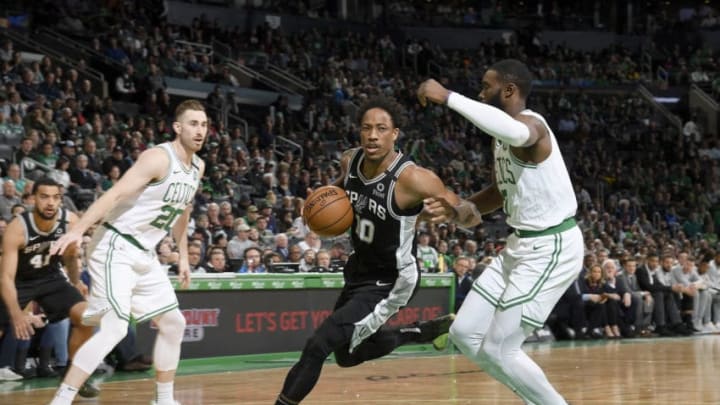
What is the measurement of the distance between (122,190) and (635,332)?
13.4m

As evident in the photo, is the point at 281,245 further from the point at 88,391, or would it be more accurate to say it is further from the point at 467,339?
the point at 467,339

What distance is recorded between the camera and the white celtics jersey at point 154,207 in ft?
24.6

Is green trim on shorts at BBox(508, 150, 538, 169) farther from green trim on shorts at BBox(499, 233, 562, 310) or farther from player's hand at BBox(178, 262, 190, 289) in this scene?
player's hand at BBox(178, 262, 190, 289)

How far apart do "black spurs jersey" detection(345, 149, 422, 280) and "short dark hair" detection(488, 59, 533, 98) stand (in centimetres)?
77

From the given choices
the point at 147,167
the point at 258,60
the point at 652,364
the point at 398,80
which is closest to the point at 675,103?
the point at 398,80

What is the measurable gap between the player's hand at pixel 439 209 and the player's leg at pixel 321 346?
738 mm

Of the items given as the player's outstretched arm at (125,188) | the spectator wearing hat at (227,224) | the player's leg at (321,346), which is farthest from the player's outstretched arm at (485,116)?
the spectator wearing hat at (227,224)

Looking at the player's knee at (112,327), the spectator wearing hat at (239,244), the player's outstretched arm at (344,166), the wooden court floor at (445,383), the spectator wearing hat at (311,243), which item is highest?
the player's outstretched arm at (344,166)

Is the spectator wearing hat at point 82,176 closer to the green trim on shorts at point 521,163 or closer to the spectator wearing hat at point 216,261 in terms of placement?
the spectator wearing hat at point 216,261

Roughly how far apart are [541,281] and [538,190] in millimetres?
507

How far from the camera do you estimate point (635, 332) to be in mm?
18812

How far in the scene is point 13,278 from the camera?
8469 mm

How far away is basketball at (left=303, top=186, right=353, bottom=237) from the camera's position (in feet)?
21.4

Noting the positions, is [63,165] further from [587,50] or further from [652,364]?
[587,50]
